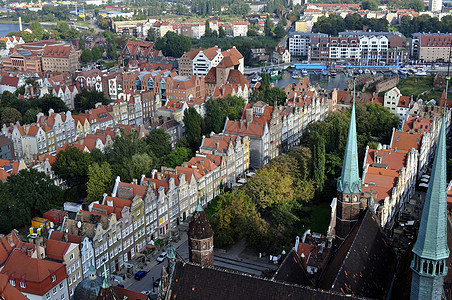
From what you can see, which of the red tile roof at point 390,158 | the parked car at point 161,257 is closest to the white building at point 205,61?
the red tile roof at point 390,158

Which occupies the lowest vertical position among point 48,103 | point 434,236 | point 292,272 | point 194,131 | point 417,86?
point 292,272

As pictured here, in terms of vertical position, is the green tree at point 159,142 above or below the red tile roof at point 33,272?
above

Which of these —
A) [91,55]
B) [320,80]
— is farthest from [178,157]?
[91,55]

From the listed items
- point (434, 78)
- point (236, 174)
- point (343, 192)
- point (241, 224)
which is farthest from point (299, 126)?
point (434, 78)

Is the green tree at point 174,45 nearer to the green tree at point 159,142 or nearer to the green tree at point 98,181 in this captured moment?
the green tree at point 159,142

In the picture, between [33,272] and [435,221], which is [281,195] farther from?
[435,221]

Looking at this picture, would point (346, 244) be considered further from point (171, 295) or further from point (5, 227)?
point (5, 227)
